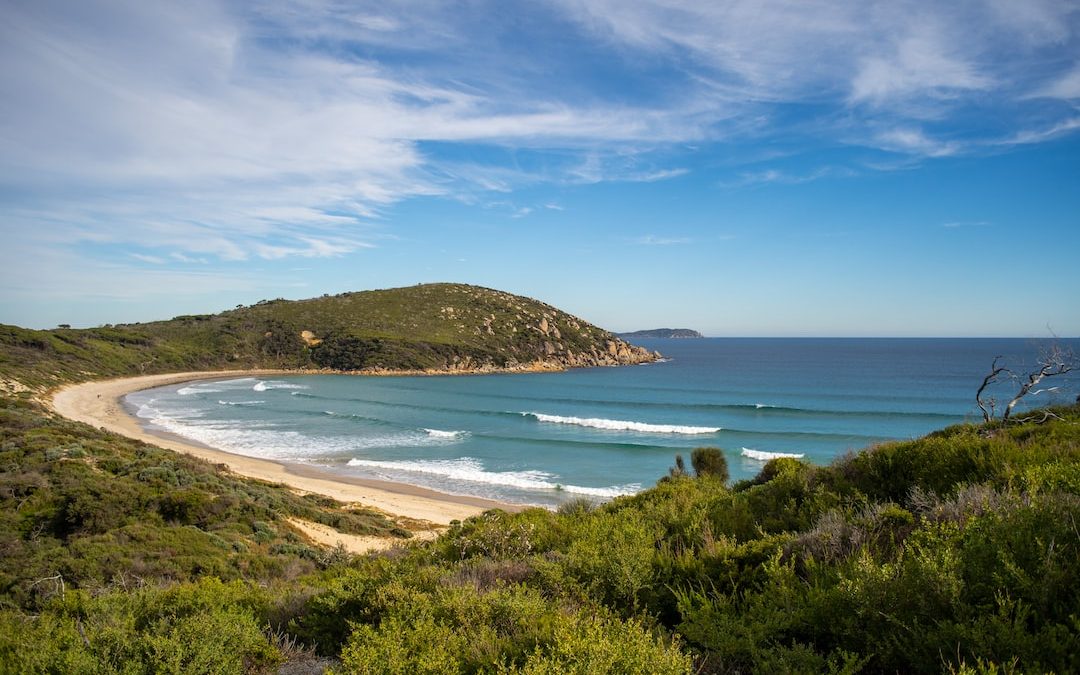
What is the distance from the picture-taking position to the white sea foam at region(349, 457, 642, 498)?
26.1m

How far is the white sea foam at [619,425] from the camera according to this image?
40294mm

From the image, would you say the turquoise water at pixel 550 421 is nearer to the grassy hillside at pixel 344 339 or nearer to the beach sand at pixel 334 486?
the beach sand at pixel 334 486

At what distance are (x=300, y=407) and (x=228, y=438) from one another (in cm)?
1552

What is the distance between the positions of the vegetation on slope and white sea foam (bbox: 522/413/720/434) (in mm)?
31995

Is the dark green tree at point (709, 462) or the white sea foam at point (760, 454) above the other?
the dark green tree at point (709, 462)

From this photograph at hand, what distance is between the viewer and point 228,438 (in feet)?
122

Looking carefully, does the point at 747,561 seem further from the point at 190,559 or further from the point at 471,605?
the point at 190,559

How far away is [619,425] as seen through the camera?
43562mm

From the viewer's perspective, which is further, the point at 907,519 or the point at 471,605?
the point at 907,519

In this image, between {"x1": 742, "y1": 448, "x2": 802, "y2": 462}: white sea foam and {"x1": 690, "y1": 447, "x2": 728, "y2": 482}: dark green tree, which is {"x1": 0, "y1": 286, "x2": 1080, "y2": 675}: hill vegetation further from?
{"x1": 742, "y1": 448, "x2": 802, "y2": 462}: white sea foam

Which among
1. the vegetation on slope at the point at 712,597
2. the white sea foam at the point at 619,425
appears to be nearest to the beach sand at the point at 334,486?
the vegetation on slope at the point at 712,597

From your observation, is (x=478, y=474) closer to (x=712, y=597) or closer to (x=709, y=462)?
(x=709, y=462)

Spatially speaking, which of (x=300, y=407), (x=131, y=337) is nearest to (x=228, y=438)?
(x=300, y=407)

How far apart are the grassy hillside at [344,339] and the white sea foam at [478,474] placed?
4682cm
